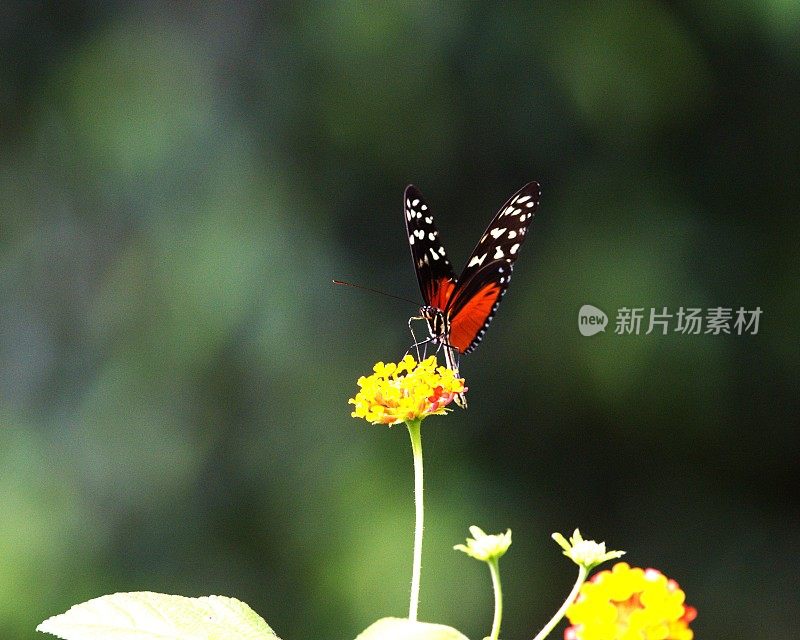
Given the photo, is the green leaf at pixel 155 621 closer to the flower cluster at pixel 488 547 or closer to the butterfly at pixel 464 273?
the flower cluster at pixel 488 547

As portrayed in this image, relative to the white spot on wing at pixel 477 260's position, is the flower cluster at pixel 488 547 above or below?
below

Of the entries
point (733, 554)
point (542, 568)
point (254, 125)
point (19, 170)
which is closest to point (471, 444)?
point (542, 568)

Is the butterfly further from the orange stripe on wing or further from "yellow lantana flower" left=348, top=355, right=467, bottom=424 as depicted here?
"yellow lantana flower" left=348, top=355, right=467, bottom=424

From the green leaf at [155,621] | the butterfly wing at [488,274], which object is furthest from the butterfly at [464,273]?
the green leaf at [155,621]

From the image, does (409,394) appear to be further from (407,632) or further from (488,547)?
(407,632)

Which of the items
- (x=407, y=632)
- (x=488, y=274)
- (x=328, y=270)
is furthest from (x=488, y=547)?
(x=328, y=270)

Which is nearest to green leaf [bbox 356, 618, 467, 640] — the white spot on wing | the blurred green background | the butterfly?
the butterfly

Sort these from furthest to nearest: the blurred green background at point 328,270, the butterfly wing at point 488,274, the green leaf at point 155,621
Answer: the blurred green background at point 328,270 → the butterfly wing at point 488,274 → the green leaf at point 155,621
